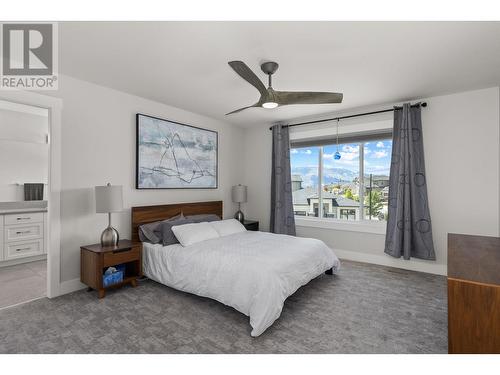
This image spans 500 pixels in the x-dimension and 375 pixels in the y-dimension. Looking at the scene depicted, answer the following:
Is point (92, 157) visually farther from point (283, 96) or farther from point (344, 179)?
point (344, 179)

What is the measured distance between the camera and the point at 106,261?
2.74 m

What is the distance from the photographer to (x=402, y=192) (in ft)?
11.8

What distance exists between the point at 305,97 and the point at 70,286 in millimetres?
3317

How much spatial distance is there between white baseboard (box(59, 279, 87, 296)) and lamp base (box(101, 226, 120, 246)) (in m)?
0.55

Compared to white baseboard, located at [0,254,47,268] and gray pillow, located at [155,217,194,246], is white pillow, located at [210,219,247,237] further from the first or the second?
white baseboard, located at [0,254,47,268]

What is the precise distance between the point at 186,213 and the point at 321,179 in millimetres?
2459

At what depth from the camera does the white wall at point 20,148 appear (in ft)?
13.9

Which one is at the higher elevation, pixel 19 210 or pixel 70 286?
pixel 19 210

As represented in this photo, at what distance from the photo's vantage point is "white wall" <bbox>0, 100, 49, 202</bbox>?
13.9ft

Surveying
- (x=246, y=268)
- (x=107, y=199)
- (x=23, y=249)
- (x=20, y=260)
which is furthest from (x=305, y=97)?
(x=20, y=260)

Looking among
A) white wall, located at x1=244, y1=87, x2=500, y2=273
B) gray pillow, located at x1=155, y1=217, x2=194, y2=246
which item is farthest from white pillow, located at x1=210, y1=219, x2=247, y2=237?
white wall, located at x1=244, y1=87, x2=500, y2=273

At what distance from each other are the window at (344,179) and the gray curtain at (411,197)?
0.37 meters
